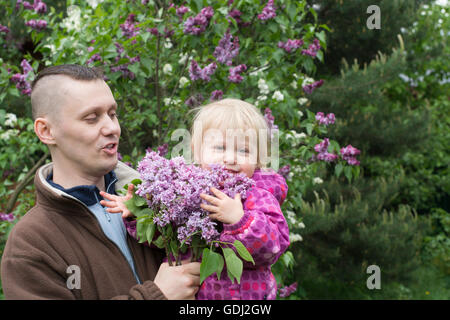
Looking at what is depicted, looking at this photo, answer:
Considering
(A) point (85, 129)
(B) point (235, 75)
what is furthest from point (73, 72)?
(B) point (235, 75)

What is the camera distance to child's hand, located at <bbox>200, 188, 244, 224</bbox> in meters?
1.42

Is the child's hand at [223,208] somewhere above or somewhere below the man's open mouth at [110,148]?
below

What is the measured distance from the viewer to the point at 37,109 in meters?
1.69

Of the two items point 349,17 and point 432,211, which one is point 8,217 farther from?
point 432,211

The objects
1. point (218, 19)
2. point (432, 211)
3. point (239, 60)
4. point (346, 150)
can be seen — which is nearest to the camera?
point (218, 19)

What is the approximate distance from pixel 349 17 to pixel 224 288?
253 inches

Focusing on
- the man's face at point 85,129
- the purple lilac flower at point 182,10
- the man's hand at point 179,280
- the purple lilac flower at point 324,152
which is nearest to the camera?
the man's hand at point 179,280

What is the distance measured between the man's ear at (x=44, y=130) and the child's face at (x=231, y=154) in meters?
0.61

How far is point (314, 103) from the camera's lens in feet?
21.9

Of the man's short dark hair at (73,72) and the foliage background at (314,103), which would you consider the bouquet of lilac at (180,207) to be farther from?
the foliage background at (314,103)

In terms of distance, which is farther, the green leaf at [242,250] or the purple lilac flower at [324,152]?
the purple lilac flower at [324,152]

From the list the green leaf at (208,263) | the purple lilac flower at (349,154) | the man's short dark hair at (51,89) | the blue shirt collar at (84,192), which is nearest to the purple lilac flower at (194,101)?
the purple lilac flower at (349,154)

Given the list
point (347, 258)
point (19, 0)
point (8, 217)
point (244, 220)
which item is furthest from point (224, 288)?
point (347, 258)

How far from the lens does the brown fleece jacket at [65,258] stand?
1.40m
